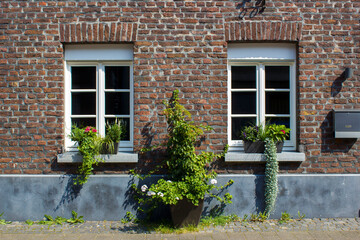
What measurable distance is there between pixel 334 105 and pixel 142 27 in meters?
3.43

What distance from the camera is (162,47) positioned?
5.15 meters

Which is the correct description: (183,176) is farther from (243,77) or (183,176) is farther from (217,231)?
(243,77)

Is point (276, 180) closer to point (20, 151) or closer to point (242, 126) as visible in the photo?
point (242, 126)

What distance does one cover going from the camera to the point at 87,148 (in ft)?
16.2

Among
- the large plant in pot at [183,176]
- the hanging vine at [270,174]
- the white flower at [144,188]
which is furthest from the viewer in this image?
the hanging vine at [270,174]

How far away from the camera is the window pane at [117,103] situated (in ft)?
17.7

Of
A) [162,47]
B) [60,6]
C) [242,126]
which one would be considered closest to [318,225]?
[242,126]

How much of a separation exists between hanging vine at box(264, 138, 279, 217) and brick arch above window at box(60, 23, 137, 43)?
9.32 ft

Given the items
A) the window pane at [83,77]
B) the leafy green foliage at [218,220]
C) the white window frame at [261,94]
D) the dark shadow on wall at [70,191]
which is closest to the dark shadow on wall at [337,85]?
the white window frame at [261,94]

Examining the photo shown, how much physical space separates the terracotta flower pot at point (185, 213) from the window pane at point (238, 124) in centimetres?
133

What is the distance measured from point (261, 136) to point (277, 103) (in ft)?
2.32

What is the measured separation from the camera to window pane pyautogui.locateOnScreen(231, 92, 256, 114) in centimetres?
541

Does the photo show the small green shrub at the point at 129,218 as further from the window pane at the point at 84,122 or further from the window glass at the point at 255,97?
the window glass at the point at 255,97

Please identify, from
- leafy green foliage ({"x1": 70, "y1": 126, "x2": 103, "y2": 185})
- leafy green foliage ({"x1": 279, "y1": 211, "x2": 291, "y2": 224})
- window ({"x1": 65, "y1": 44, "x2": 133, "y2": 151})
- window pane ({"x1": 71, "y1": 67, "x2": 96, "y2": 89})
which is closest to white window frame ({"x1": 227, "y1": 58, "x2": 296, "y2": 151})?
leafy green foliage ({"x1": 279, "y1": 211, "x2": 291, "y2": 224})
